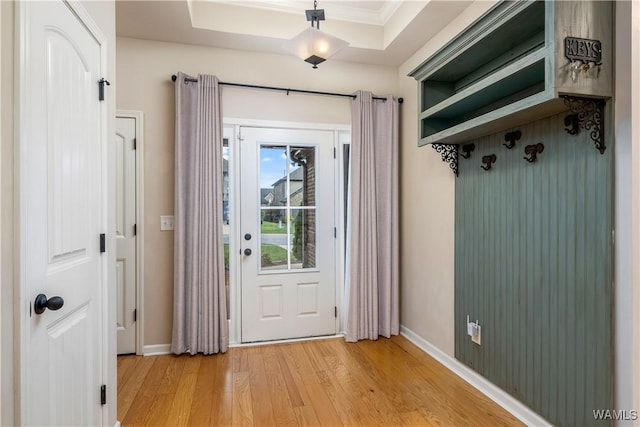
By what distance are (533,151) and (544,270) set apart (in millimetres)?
689

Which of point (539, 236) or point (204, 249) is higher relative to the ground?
point (539, 236)

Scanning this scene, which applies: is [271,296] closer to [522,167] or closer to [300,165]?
[300,165]

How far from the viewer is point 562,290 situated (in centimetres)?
177

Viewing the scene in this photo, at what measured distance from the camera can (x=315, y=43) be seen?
212 centimetres

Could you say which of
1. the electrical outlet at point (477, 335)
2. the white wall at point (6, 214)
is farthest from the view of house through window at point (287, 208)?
the white wall at point (6, 214)

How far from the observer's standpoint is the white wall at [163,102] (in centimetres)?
286

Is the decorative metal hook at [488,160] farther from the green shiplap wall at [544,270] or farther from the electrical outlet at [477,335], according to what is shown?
the electrical outlet at [477,335]

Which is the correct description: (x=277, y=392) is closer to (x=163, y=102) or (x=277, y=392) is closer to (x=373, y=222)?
(x=373, y=222)

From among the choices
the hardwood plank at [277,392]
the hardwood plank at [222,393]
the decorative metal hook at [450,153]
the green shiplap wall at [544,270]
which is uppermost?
the decorative metal hook at [450,153]

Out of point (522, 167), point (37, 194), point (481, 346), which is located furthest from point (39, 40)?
point (481, 346)

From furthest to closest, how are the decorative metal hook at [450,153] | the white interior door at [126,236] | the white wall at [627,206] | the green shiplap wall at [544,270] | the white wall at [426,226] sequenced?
the white interior door at [126,236] < the white wall at [426,226] < the decorative metal hook at [450,153] < the green shiplap wall at [544,270] < the white wall at [627,206]

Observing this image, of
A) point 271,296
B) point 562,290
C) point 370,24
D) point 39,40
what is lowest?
point 271,296

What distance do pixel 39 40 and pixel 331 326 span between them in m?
2.98

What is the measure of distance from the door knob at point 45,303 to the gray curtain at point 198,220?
1.56 m
